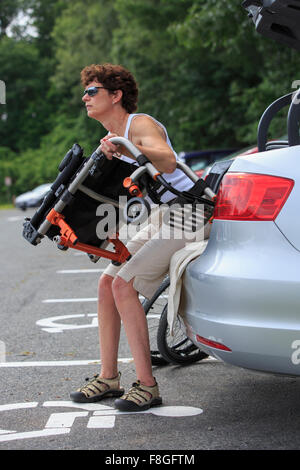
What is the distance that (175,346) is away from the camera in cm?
471

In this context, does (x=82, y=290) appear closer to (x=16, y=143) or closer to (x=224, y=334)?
(x=224, y=334)

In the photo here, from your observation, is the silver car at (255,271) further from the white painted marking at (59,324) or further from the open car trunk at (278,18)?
the white painted marking at (59,324)

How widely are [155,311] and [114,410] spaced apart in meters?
0.92

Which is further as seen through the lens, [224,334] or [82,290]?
[82,290]

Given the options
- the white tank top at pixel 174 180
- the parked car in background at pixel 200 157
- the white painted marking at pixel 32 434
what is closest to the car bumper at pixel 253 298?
the white tank top at pixel 174 180

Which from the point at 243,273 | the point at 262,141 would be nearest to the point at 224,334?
the point at 243,273

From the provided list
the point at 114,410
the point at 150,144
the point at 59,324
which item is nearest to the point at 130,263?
the point at 150,144

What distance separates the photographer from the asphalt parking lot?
333cm

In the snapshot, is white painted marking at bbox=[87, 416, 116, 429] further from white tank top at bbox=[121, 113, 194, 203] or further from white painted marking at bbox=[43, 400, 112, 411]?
white tank top at bbox=[121, 113, 194, 203]

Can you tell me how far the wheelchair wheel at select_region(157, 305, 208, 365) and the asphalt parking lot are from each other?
→ 0.06 meters
